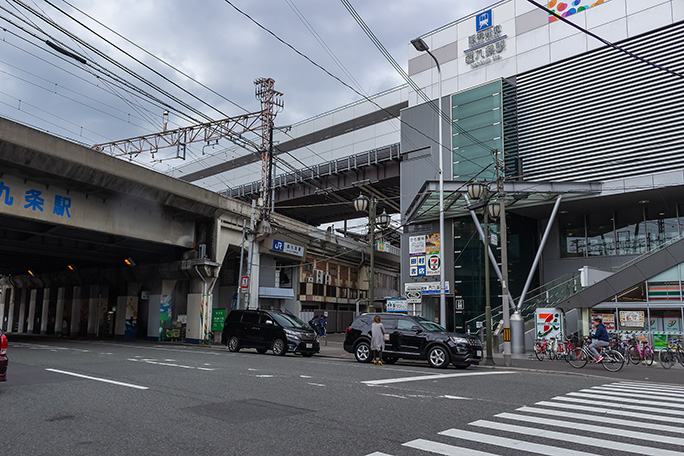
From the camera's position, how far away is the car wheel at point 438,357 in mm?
16609

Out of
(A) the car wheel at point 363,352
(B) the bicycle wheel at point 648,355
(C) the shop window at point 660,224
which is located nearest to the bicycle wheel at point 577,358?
(B) the bicycle wheel at point 648,355

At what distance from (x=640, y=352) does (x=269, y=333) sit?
1475cm

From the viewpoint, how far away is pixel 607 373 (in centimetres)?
1645

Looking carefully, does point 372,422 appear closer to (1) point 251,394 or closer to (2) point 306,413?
(2) point 306,413

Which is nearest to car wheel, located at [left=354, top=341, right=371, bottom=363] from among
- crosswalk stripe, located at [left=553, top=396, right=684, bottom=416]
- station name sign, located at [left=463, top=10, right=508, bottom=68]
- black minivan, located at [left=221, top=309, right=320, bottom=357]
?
black minivan, located at [left=221, top=309, right=320, bottom=357]

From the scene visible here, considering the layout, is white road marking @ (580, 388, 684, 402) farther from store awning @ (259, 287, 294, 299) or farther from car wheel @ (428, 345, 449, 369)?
store awning @ (259, 287, 294, 299)

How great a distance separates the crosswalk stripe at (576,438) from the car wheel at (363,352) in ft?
36.9

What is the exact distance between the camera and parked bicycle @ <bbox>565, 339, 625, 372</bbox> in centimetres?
1698

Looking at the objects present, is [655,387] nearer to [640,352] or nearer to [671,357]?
[671,357]

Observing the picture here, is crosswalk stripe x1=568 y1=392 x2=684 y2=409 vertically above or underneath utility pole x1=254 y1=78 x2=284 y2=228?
underneath

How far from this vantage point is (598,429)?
6.99m

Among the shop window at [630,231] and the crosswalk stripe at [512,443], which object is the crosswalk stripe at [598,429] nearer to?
the crosswalk stripe at [512,443]

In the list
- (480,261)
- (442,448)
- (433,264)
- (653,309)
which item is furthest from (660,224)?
(442,448)

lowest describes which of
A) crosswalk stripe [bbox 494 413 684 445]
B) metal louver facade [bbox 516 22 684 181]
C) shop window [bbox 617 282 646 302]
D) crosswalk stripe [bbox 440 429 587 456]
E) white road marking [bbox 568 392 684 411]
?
white road marking [bbox 568 392 684 411]
